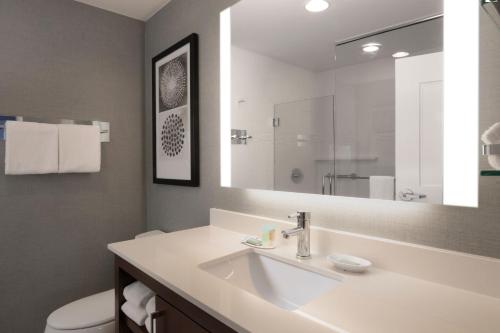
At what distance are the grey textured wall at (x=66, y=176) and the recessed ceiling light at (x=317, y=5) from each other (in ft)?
4.72

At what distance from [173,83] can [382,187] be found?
1.36 metres

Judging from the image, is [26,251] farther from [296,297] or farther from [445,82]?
[445,82]

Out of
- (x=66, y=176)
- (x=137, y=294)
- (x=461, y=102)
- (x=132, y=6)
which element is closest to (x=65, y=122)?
(x=66, y=176)

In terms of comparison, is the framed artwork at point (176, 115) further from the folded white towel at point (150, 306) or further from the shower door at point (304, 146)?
the folded white towel at point (150, 306)

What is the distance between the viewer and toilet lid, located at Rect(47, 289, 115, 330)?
138cm

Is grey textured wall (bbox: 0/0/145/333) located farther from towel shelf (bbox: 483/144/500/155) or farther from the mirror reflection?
towel shelf (bbox: 483/144/500/155)

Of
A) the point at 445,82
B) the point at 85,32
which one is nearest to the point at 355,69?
the point at 445,82

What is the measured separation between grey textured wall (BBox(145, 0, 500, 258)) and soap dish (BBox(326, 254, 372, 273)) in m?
0.11

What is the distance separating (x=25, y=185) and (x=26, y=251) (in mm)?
383

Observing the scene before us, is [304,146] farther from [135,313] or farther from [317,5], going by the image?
[135,313]

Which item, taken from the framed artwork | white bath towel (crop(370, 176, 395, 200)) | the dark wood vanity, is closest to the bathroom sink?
the dark wood vanity

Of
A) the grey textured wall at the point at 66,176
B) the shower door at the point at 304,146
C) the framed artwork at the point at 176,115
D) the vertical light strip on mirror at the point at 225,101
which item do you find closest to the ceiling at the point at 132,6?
the grey textured wall at the point at 66,176

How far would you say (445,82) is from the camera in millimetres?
798

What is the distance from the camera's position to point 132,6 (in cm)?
190
